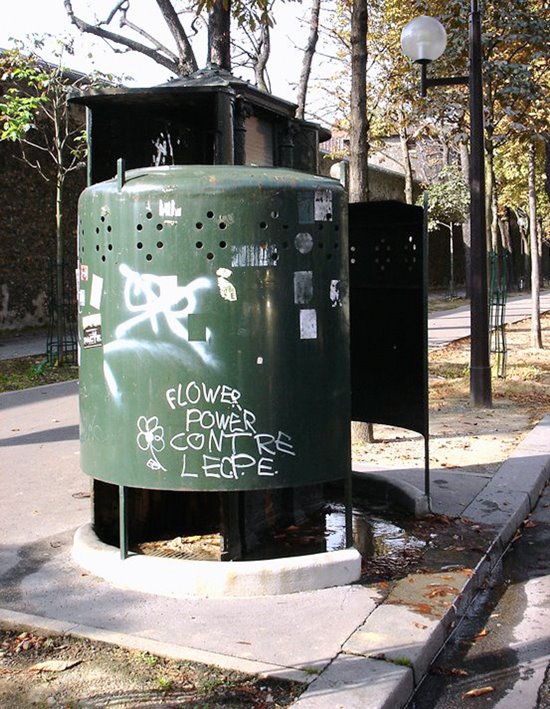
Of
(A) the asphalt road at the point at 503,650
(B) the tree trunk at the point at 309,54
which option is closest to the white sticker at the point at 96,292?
(A) the asphalt road at the point at 503,650

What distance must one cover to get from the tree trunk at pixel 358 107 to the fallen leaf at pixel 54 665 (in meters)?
5.93

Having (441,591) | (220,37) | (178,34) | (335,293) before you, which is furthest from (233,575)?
(178,34)

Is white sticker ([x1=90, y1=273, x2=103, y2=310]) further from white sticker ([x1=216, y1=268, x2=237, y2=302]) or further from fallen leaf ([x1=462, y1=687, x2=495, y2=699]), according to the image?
fallen leaf ([x1=462, y1=687, x2=495, y2=699])

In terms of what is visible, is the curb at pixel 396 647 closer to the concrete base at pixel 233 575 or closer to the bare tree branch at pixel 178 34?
the concrete base at pixel 233 575

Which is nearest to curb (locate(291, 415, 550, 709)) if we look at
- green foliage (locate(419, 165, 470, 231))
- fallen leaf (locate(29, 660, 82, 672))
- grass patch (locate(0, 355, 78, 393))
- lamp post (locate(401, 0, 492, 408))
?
fallen leaf (locate(29, 660, 82, 672))

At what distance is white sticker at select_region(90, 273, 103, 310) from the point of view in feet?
15.2

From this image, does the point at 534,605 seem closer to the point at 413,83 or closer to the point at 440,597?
the point at 440,597

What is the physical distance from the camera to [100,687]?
349 cm

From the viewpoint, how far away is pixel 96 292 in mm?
4676

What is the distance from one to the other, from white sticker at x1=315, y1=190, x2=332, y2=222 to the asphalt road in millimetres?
2269

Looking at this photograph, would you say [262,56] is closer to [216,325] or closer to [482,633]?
[216,325]

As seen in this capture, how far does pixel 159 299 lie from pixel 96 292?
1.49ft

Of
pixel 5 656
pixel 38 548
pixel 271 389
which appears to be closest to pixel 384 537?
pixel 271 389

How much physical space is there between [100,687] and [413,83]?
44.8 feet
